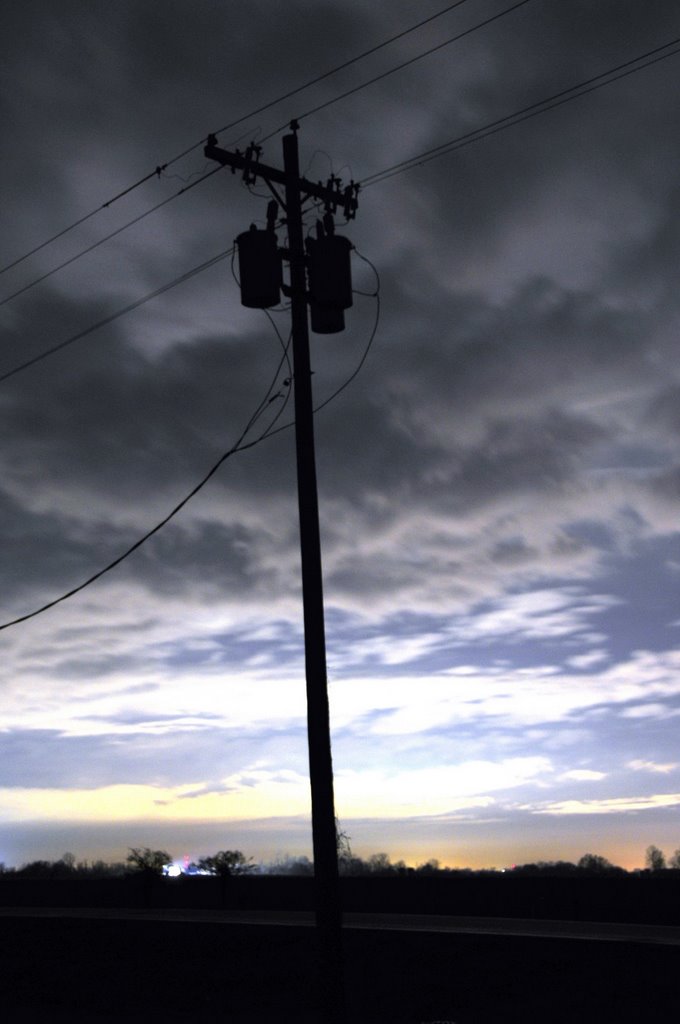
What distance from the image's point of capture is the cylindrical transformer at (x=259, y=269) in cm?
1486

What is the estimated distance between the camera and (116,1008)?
66.1ft

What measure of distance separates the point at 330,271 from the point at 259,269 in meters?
0.98

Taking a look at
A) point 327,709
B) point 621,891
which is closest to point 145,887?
point 621,891

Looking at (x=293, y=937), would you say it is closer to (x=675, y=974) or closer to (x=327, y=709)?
(x=675, y=974)

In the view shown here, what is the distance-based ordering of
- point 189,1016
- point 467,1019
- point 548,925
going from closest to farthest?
point 467,1019 < point 189,1016 < point 548,925

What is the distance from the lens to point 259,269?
586 inches

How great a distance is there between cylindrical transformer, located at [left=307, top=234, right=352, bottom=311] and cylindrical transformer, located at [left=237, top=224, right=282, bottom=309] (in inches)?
20.1

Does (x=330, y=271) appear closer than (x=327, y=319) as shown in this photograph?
Yes

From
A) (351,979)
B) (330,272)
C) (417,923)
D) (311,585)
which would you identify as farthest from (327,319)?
(417,923)

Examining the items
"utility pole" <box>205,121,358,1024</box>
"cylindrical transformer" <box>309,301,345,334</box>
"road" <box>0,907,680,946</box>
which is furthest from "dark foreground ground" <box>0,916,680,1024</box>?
"cylindrical transformer" <box>309,301,345,334</box>

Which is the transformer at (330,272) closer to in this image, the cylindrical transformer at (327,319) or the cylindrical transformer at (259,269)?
the cylindrical transformer at (327,319)

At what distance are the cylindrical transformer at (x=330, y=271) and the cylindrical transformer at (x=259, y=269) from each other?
0.51 metres

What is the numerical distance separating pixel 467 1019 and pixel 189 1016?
4611 mm

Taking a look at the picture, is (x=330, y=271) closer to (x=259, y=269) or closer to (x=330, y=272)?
(x=330, y=272)
